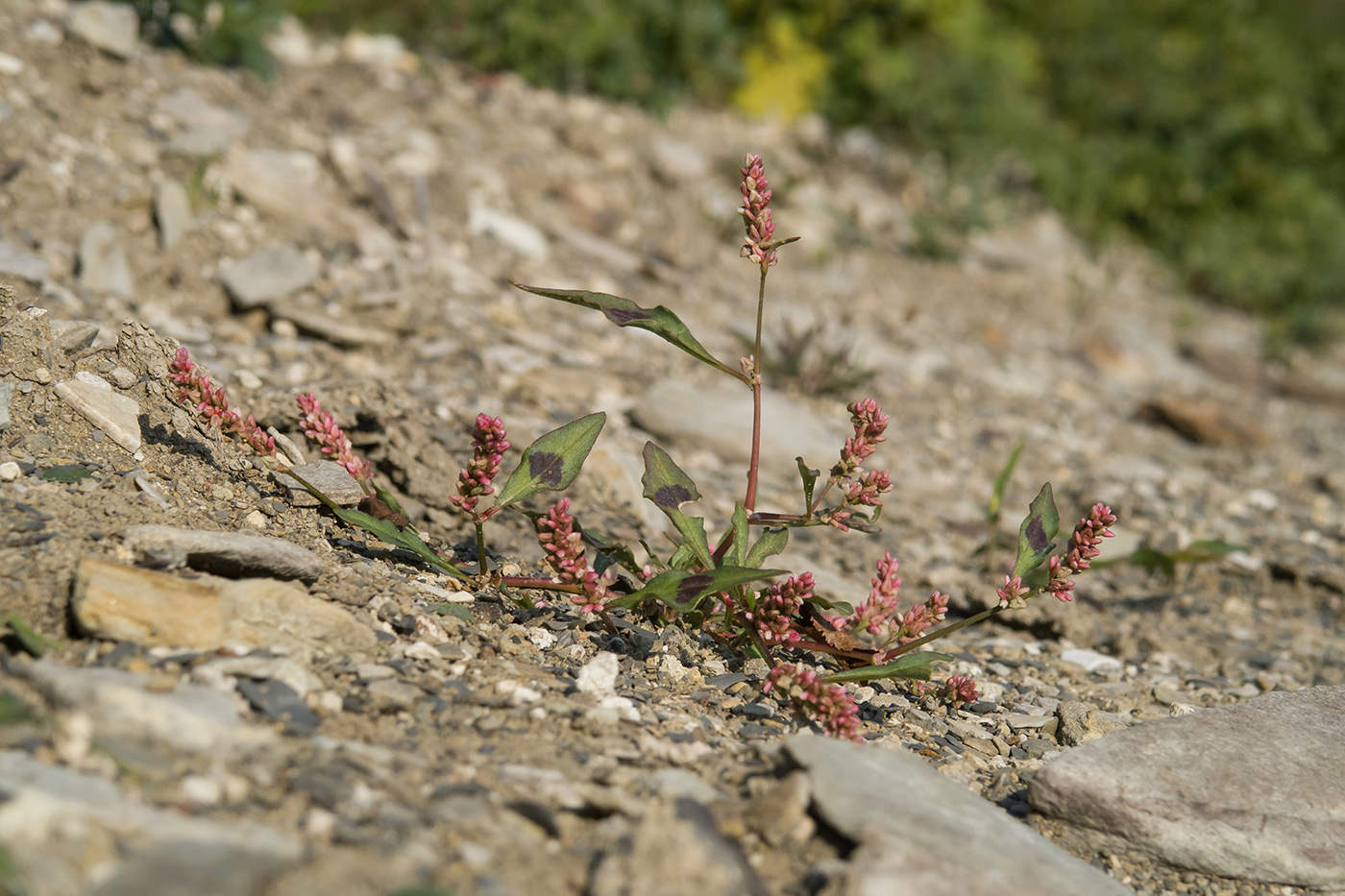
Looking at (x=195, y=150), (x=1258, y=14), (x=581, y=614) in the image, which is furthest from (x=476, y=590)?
(x=1258, y=14)

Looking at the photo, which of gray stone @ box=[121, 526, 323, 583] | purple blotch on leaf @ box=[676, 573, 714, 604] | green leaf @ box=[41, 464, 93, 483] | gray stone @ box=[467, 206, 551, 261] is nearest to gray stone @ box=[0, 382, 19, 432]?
green leaf @ box=[41, 464, 93, 483]

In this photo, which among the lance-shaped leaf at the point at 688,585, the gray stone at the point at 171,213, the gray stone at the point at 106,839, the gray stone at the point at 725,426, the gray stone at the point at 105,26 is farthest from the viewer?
the gray stone at the point at 105,26

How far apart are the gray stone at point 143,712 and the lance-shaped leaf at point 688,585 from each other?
2.54 ft

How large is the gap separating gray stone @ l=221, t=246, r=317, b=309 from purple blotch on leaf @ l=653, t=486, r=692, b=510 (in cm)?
204

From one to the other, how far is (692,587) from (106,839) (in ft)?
3.63

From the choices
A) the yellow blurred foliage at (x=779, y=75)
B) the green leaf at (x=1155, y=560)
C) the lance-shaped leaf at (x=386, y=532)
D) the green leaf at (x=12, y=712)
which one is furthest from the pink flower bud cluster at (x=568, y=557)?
the yellow blurred foliage at (x=779, y=75)

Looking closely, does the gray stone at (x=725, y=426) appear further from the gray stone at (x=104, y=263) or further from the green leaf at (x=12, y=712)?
the green leaf at (x=12, y=712)

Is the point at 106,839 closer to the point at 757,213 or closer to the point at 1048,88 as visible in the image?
the point at 757,213

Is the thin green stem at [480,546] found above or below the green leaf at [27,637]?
above

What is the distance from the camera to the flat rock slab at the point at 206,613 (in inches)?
71.1

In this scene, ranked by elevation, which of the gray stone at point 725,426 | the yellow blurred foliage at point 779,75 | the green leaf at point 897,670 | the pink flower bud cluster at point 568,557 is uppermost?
the yellow blurred foliage at point 779,75

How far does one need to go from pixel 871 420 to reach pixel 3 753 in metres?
1.61

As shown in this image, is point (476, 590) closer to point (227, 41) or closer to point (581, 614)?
point (581, 614)

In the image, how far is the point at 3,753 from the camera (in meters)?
1.46
